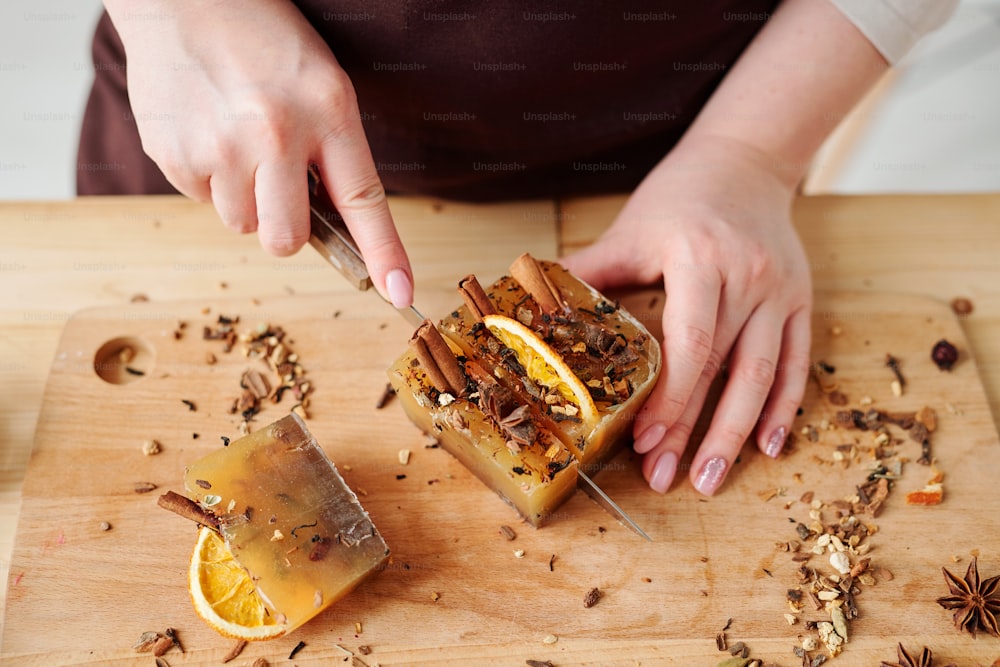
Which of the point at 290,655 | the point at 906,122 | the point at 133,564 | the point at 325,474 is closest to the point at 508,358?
the point at 325,474

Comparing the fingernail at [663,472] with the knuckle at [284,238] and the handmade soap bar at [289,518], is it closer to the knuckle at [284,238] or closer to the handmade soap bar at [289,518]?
the handmade soap bar at [289,518]

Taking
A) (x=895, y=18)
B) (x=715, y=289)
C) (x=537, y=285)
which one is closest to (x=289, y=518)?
(x=537, y=285)

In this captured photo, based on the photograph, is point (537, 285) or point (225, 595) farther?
point (537, 285)

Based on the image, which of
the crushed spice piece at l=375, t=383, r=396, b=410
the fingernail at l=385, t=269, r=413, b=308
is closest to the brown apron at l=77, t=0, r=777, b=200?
the fingernail at l=385, t=269, r=413, b=308

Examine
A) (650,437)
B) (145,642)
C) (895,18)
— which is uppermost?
(895,18)

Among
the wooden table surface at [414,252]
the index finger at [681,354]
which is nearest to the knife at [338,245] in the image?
the index finger at [681,354]

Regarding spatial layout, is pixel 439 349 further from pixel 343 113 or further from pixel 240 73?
pixel 240 73

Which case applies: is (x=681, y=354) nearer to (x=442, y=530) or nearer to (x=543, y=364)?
(x=543, y=364)
